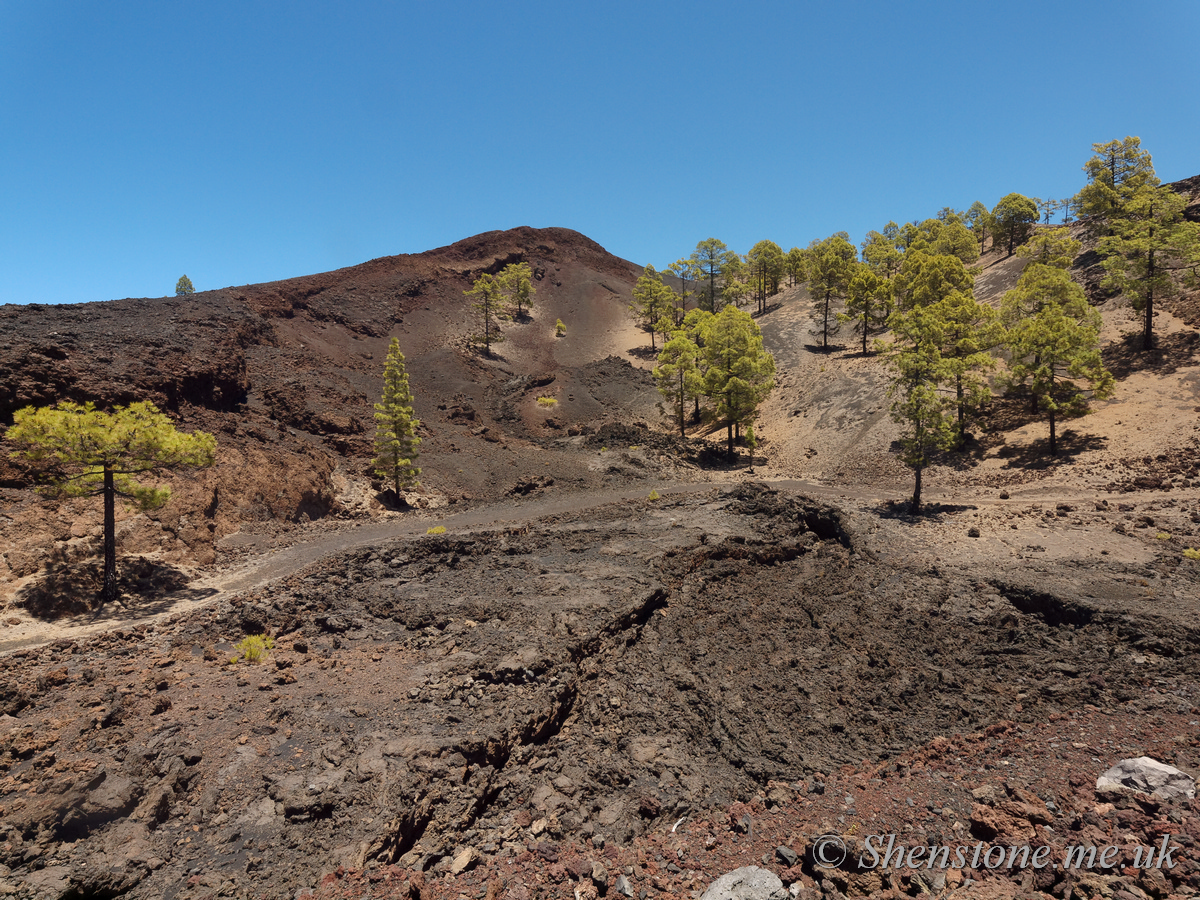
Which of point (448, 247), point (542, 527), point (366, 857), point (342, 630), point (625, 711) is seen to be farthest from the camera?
point (448, 247)

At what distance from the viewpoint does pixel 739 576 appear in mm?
19344

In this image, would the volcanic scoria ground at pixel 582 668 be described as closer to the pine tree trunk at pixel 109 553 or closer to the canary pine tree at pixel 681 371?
the pine tree trunk at pixel 109 553

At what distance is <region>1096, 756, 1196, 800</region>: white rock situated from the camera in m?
7.91

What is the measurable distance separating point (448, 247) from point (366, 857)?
316 ft

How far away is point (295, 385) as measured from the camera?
→ 39.4 metres

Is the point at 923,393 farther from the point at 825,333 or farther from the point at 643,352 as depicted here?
the point at 643,352

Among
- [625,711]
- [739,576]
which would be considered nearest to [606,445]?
[739,576]

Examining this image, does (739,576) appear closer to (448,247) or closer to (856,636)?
(856,636)

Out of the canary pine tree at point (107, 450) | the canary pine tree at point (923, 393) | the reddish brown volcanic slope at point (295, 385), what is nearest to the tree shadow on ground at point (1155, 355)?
the canary pine tree at point (923, 393)

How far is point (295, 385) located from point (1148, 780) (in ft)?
149

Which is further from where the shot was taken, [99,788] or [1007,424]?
[1007,424]

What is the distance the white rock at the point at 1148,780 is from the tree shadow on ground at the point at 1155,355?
112ft

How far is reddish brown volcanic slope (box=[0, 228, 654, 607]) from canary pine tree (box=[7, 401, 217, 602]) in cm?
198

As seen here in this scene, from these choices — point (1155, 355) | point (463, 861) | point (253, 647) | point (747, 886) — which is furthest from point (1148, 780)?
point (1155, 355)
